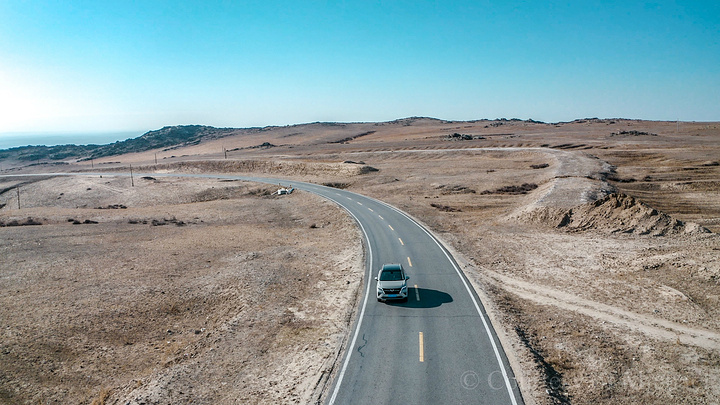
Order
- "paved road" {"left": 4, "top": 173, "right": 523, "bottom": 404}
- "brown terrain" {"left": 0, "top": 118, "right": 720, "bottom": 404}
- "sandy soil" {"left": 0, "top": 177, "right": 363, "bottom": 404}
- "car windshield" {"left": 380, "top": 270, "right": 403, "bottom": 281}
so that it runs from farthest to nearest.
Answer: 1. "car windshield" {"left": 380, "top": 270, "right": 403, "bottom": 281}
2. "sandy soil" {"left": 0, "top": 177, "right": 363, "bottom": 404}
3. "brown terrain" {"left": 0, "top": 118, "right": 720, "bottom": 404}
4. "paved road" {"left": 4, "top": 173, "right": 523, "bottom": 404}

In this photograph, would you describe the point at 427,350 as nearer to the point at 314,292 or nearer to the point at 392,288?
the point at 392,288

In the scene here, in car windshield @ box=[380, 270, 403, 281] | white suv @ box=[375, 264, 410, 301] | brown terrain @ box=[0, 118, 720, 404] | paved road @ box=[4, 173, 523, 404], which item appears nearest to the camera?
paved road @ box=[4, 173, 523, 404]

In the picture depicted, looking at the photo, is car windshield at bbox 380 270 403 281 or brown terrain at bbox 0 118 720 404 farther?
car windshield at bbox 380 270 403 281

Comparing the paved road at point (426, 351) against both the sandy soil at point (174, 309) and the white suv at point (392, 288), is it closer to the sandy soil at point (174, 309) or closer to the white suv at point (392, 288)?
the white suv at point (392, 288)

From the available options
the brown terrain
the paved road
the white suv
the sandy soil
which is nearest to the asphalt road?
the paved road

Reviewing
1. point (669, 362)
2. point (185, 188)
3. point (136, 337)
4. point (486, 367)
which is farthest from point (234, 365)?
point (185, 188)

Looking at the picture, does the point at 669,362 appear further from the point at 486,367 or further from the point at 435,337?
the point at 435,337

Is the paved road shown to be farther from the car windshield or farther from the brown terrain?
the car windshield

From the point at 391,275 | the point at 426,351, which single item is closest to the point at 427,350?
the point at 426,351
